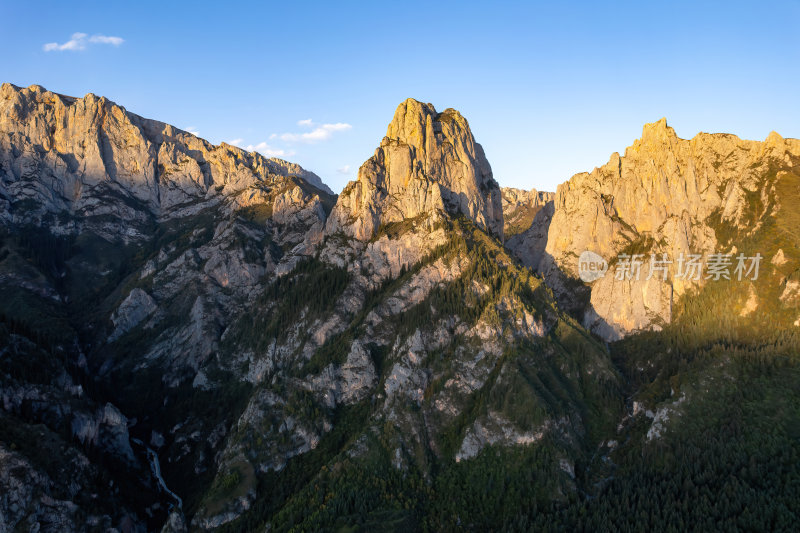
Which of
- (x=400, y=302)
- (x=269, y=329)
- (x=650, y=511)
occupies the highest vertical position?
(x=400, y=302)

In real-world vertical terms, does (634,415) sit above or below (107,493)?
above

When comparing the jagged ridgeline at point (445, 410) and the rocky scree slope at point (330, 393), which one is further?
the rocky scree slope at point (330, 393)

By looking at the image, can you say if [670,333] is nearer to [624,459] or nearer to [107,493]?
[624,459]

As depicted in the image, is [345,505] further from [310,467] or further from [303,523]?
[310,467]

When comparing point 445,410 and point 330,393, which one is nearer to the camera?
point 445,410

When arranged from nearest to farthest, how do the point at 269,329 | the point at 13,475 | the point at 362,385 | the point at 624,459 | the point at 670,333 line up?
the point at 13,475 < the point at 624,459 < the point at 362,385 < the point at 670,333 < the point at 269,329

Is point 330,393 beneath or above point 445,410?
above

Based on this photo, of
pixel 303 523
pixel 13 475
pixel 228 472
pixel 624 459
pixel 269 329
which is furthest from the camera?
pixel 269 329

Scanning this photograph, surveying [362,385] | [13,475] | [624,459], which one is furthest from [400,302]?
[13,475]

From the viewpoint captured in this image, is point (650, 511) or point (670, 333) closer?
point (650, 511)

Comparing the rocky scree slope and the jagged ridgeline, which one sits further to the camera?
the rocky scree slope
